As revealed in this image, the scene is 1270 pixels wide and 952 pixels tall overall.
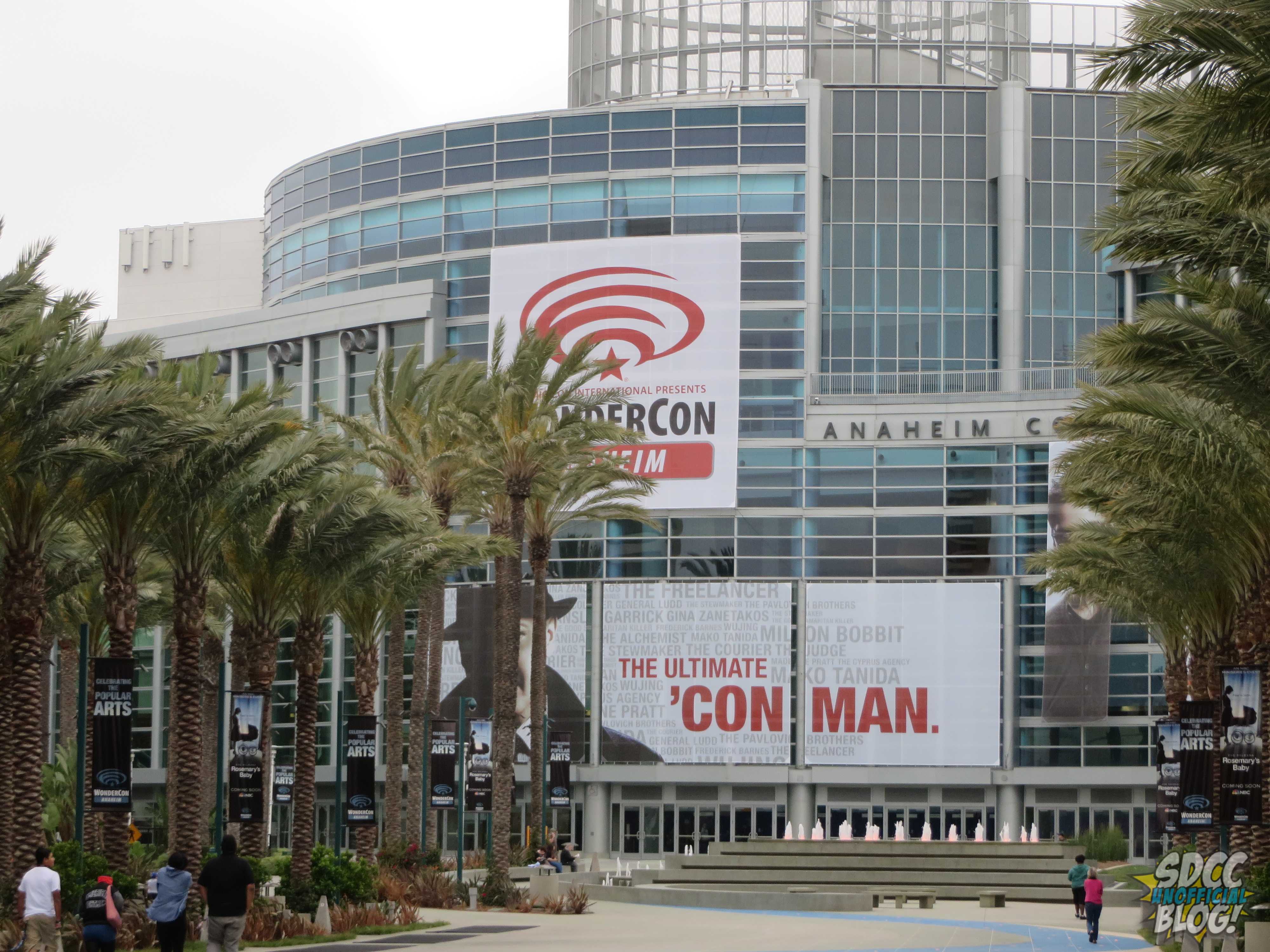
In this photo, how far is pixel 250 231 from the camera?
351ft

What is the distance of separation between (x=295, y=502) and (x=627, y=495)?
26501 millimetres

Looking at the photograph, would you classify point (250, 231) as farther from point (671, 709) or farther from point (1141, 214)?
point (1141, 214)

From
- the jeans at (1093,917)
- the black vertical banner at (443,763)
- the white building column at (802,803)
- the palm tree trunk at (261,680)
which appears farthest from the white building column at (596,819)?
the jeans at (1093,917)

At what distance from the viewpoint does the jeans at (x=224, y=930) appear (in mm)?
24828

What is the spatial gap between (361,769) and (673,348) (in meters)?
38.7

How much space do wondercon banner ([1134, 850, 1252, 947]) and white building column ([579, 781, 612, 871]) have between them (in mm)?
48392

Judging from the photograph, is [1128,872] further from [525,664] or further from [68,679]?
[68,679]

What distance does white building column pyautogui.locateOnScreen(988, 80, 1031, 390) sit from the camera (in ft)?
262

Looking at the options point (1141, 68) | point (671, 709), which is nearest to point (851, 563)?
point (671, 709)

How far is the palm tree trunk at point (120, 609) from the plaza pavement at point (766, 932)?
14.0 feet

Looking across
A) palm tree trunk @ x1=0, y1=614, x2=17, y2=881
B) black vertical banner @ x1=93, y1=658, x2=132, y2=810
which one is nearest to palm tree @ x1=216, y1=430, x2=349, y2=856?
black vertical banner @ x1=93, y1=658, x2=132, y2=810

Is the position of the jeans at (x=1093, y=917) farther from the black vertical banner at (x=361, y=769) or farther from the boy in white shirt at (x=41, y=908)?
the boy in white shirt at (x=41, y=908)

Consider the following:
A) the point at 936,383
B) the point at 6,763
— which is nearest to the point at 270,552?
the point at 6,763

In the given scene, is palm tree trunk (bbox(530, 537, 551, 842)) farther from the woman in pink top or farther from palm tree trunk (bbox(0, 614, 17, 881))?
palm tree trunk (bbox(0, 614, 17, 881))
